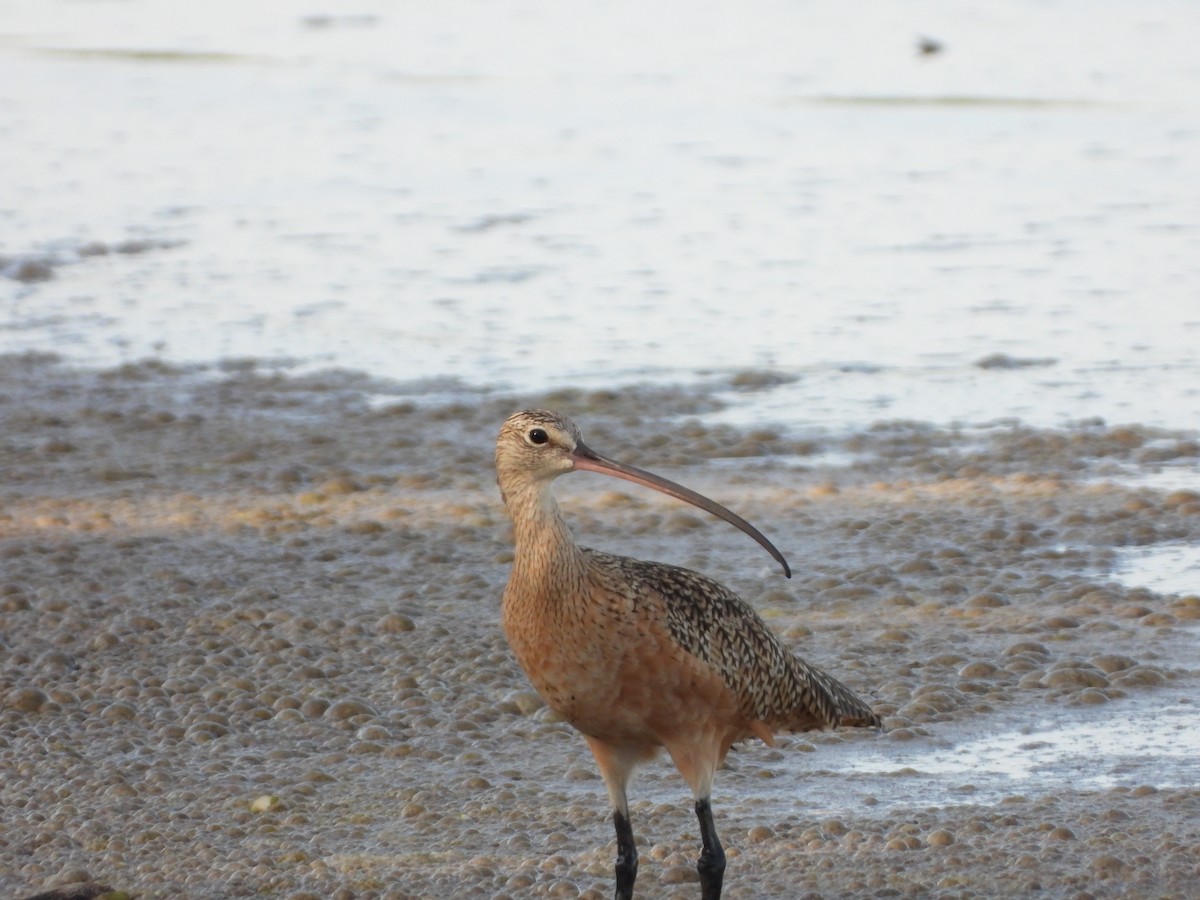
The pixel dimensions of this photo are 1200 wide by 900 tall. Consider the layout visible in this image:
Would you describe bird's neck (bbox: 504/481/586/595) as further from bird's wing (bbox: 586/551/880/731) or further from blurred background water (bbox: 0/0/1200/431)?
blurred background water (bbox: 0/0/1200/431)

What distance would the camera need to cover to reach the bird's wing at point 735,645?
4.85 metres

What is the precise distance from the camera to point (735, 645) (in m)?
4.95

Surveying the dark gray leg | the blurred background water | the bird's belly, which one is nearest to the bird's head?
the bird's belly

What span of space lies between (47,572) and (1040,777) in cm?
397

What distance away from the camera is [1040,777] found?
561cm

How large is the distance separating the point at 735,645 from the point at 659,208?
1006cm

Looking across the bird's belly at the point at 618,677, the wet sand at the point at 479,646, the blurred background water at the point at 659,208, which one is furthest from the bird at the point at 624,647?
the blurred background water at the point at 659,208

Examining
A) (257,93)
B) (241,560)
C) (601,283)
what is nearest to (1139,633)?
(241,560)

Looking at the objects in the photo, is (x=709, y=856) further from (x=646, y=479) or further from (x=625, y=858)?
(x=646, y=479)

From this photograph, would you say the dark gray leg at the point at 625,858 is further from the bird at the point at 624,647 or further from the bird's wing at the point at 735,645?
the bird's wing at the point at 735,645

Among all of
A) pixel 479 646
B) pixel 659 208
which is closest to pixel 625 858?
pixel 479 646

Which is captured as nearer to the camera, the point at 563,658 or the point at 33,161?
the point at 563,658

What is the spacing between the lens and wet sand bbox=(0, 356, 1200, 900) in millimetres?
5227

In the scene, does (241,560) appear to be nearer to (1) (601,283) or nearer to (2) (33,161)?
(1) (601,283)
